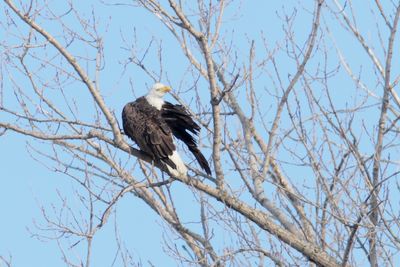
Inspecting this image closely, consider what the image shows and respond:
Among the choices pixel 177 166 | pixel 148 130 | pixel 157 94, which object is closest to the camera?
pixel 177 166

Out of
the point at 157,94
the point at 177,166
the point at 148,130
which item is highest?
the point at 157,94

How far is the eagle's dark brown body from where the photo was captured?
269 inches

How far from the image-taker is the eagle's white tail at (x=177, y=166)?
256 inches

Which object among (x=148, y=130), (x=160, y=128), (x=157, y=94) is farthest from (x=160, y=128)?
(x=157, y=94)

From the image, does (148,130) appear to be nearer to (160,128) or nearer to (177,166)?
(160,128)

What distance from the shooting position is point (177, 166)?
21.7ft

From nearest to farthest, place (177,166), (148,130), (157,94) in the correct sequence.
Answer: (177,166) → (148,130) → (157,94)

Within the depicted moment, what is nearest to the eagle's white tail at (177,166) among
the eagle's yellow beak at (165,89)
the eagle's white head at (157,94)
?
the eagle's white head at (157,94)

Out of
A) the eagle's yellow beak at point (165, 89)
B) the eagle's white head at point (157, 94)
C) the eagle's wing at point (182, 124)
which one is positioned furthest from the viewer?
the eagle's yellow beak at point (165, 89)

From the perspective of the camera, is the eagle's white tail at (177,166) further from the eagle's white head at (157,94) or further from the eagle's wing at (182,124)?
the eagle's white head at (157,94)

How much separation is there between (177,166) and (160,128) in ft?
1.81

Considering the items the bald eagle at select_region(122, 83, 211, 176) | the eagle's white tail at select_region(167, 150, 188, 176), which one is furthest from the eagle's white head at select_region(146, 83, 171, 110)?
the eagle's white tail at select_region(167, 150, 188, 176)

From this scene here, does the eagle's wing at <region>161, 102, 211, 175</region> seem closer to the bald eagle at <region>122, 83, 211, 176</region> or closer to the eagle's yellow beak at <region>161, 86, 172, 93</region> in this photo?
the bald eagle at <region>122, 83, 211, 176</region>

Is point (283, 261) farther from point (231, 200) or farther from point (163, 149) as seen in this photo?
point (163, 149)
